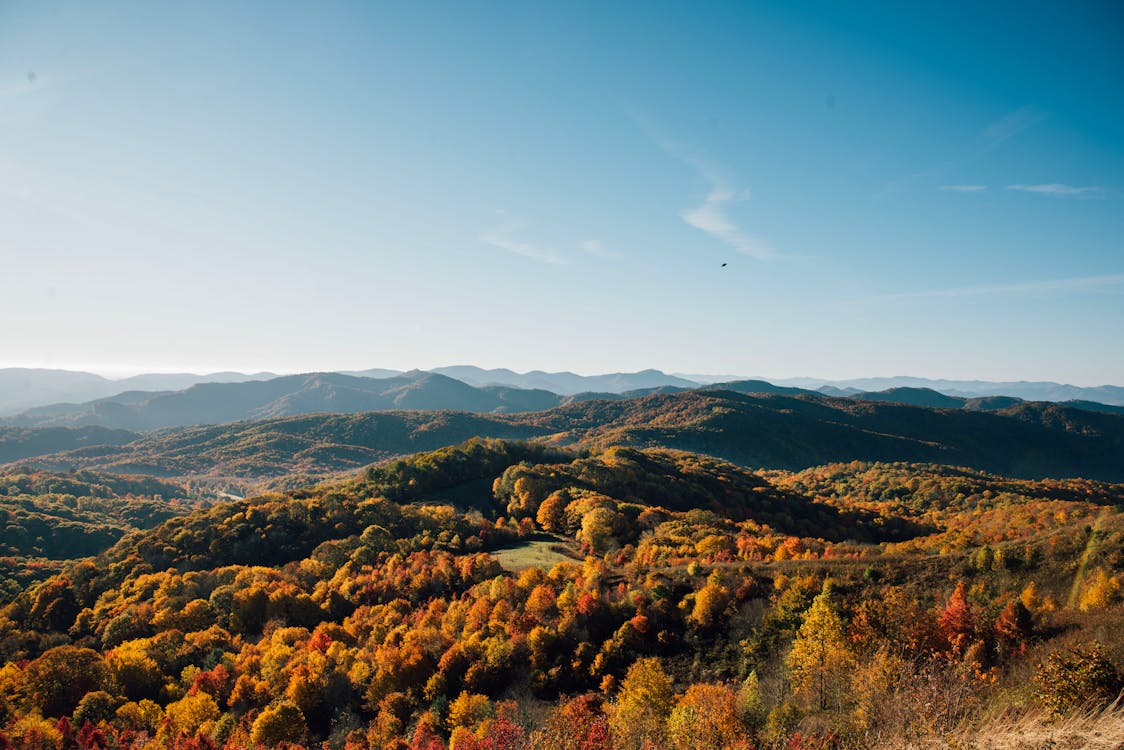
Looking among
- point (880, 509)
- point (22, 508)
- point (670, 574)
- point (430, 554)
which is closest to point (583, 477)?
point (430, 554)

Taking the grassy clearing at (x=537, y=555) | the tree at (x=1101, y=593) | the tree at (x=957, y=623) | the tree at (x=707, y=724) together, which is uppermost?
the tree at (x=1101, y=593)

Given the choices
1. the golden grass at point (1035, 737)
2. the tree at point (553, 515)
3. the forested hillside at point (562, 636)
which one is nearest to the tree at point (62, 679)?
the forested hillside at point (562, 636)

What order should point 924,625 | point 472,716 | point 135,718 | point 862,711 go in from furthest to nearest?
point 135,718
point 472,716
point 924,625
point 862,711

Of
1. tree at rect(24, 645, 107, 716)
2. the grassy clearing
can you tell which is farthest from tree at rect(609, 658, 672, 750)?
tree at rect(24, 645, 107, 716)

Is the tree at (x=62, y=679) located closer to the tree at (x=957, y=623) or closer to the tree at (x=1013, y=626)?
the tree at (x=957, y=623)

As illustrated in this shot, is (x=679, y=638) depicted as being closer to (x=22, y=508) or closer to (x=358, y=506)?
(x=358, y=506)

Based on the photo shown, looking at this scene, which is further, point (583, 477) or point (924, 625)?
point (583, 477)

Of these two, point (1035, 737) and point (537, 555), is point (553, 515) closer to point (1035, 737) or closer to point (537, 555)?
point (537, 555)
